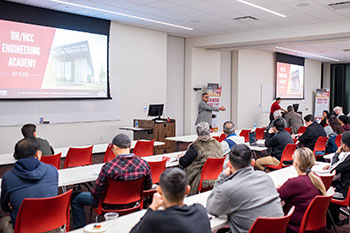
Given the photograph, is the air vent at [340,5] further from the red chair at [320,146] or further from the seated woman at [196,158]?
the seated woman at [196,158]

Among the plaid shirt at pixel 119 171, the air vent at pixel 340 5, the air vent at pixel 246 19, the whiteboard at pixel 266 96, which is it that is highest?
the air vent at pixel 246 19

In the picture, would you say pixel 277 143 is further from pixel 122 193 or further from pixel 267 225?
pixel 267 225

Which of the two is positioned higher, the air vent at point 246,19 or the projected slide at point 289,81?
the air vent at point 246,19

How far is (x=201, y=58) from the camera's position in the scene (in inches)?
493

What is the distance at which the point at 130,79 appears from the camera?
1027 centimetres

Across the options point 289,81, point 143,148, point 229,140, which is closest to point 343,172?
point 229,140

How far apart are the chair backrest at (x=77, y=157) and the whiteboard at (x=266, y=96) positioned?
1143 cm

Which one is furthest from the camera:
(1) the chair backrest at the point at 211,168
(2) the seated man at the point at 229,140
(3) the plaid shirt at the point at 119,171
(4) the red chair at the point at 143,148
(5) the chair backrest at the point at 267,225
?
(4) the red chair at the point at 143,148

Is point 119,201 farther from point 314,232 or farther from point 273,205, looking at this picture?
point 314,232

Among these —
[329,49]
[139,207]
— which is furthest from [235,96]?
[139,207]

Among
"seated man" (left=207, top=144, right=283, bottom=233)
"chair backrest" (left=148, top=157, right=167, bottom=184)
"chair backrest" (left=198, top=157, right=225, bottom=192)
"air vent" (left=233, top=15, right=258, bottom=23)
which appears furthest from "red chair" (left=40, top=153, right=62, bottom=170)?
"air vent" (left=233, top=15, right=258, bottom=23)

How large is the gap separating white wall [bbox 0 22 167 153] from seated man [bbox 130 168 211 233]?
7.28m

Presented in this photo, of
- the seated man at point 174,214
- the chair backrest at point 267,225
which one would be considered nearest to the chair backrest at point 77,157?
the seated man at point 174,214

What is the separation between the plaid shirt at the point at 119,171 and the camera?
10.1 ft
